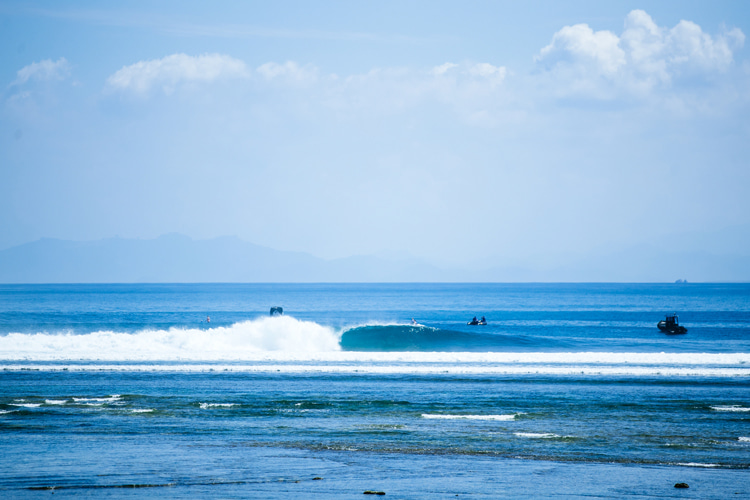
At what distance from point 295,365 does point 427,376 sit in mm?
7167

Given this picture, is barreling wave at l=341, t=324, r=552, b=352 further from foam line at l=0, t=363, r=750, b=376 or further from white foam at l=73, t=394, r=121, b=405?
white foam at l=73, t=394, r=121, b=405

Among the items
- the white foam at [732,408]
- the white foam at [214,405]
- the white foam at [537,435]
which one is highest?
the white foam at [732,408]

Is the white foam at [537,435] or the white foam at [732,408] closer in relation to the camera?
the white foam at [537,435]

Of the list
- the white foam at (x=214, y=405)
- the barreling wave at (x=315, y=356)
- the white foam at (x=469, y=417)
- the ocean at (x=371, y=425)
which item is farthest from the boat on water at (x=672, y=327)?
the white foam at (x=214, y=405)

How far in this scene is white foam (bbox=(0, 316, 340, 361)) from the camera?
120ft

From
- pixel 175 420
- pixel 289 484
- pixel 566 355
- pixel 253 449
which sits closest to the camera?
pixel 289 484

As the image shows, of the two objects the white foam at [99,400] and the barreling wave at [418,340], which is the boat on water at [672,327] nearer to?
the barreling wave at [418,340]

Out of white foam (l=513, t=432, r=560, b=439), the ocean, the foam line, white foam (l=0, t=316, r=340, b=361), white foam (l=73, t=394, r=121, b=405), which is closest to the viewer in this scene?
the ocean

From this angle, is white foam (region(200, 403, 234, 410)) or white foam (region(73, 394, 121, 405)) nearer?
white foam (region(200, 403, 234, 410))

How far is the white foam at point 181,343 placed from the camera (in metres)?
36.7

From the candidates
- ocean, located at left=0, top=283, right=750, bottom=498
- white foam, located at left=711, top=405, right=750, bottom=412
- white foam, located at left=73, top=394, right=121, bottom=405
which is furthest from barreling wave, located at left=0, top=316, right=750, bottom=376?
white foam, located at left=73, top=394, right=121, bottom=405

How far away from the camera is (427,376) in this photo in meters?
28.8

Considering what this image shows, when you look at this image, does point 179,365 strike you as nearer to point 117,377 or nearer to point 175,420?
point 117,377

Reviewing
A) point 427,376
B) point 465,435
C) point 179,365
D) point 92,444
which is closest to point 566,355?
point 427,376
